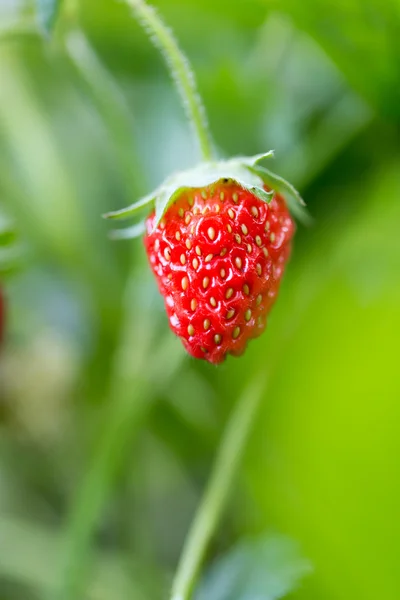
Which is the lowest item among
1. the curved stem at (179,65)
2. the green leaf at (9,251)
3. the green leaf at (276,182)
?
the green leaf at (276,182)

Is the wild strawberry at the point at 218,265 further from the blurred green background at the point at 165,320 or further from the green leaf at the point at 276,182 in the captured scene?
the blurred green background at the point at 165,320

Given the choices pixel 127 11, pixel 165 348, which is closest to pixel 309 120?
pixel 127 11

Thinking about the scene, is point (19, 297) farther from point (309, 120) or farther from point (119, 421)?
point (309, 120)

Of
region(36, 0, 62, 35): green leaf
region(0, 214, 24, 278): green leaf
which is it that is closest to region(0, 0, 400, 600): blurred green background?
region(0, 214, 24, 278): green leaf

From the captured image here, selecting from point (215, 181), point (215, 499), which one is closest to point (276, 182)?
point (215, 181)

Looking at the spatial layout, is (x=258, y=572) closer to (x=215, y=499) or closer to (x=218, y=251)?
(x=215, y=499)

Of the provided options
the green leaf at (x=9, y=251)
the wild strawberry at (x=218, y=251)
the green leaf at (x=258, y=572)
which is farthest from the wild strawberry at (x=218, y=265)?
the green leaf at (x=258, y=572)

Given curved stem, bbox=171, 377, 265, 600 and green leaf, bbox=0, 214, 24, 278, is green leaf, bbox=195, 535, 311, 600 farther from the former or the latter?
green leaf, bbox=0, 214, 24, 278
